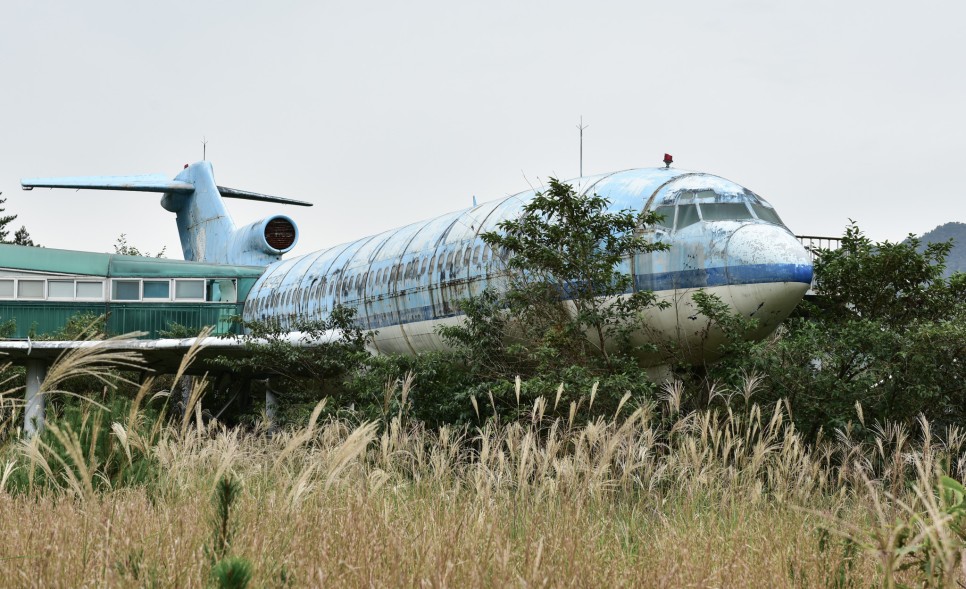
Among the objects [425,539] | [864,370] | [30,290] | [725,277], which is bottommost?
[425,539]

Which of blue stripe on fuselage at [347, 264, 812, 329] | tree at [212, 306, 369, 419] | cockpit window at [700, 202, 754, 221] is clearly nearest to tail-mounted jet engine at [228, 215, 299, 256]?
tree at [212, 306, 369, 419]

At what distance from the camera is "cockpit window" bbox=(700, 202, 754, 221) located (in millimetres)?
11117

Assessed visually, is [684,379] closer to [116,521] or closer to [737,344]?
[737,344]

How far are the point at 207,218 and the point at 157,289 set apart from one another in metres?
9.12

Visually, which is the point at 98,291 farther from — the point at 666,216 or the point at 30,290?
the point at 666,216

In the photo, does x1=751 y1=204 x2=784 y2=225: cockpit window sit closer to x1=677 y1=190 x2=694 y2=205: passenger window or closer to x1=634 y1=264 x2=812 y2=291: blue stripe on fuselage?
x1=677 y1=190 x2=694 y2=205: passenger window

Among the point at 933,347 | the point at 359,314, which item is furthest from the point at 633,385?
the point at 359,314

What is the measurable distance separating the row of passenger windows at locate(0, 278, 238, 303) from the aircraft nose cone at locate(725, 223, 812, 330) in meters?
13.4

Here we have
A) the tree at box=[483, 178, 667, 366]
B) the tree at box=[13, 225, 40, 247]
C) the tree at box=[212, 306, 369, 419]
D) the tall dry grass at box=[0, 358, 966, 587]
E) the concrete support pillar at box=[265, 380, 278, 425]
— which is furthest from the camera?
the tree at box=[13, 225, 40, 247]

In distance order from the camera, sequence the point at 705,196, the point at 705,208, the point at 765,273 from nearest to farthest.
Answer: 1. the point at 765,273
2. the point at 705,208
3. the point at 705,196

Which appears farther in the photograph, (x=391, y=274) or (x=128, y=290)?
(x=128, y=290)

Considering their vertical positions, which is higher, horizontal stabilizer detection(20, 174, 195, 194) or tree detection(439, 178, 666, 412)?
horizontal stabilizer detection(20, 174, 195, 194)

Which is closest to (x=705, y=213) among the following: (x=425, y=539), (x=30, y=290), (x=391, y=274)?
(x=391, y=274)

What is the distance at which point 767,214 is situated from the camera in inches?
453
